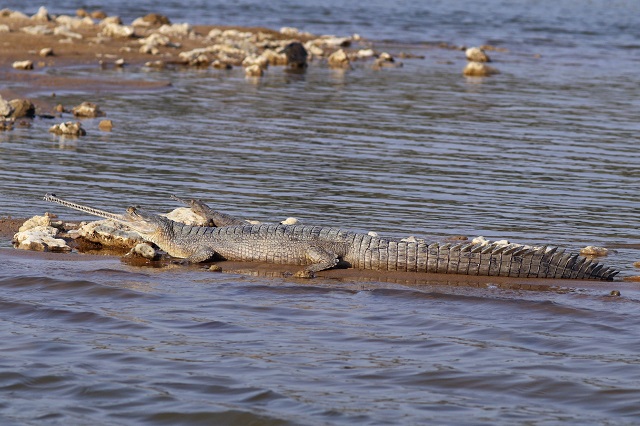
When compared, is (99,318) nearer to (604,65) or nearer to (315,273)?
(315,273)

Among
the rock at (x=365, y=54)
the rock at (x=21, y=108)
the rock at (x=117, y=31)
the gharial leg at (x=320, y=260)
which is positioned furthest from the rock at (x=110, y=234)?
the rock at (x=117, y=31)

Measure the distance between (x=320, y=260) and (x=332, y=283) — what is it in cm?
34

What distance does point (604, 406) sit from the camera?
223 inches

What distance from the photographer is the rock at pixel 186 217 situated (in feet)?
30.2

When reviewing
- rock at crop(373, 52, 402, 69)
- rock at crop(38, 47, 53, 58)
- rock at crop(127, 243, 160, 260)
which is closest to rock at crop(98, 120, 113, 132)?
rock at crop(127, 243, 160, 260)

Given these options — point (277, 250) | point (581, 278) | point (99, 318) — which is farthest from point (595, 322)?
point (99, 318)

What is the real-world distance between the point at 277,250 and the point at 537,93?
1330 centimetres

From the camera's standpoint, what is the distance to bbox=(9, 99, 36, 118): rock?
1559cm

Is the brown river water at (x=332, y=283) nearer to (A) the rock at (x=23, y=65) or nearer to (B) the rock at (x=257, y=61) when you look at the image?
(B) the rock at (x=257, y=61)

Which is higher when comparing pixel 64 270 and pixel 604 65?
pixel 604 65

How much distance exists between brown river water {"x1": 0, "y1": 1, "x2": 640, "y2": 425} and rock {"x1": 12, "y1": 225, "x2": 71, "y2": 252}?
0.13 metres

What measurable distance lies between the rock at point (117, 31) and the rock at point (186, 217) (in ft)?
59.8

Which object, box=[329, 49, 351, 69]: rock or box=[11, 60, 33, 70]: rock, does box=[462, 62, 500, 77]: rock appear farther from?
box=[11, 60, 33, 70]: rock

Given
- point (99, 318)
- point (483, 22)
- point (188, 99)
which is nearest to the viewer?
point (99, 318)
